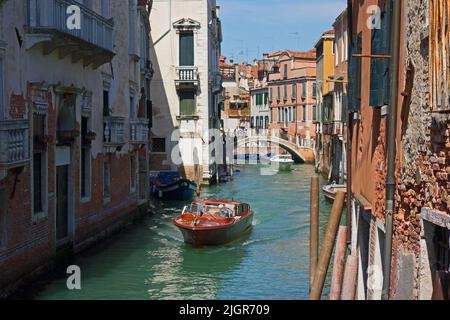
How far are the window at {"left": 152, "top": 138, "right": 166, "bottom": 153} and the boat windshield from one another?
1245cm

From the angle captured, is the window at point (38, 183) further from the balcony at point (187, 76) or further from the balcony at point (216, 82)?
the balcony at point (216, 82)

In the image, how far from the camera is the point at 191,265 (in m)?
14.2

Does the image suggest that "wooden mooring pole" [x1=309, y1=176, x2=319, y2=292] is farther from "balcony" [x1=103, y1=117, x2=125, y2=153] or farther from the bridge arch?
the bridge arch

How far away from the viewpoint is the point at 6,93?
394 inches

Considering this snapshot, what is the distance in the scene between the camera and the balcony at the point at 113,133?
1602 centimetres

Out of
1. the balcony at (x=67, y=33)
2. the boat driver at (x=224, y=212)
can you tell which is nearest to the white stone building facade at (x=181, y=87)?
the boat driver at (x=224, y=212)

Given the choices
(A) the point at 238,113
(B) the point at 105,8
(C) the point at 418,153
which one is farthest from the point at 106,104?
(A) the point at 238,113

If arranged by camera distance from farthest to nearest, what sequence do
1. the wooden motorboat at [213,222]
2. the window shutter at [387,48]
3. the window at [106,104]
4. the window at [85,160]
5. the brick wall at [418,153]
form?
the window at [106,104], the wooden motorboat at [213,222], the window at [85,160], the window shutter at [387,48], the brick wall at [418,153]

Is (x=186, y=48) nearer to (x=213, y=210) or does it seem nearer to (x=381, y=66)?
(x=213, y=210)

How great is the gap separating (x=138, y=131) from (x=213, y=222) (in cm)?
423

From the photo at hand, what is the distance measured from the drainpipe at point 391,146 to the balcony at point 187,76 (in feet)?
76.3

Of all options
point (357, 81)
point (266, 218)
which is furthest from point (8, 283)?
point (266, 218)

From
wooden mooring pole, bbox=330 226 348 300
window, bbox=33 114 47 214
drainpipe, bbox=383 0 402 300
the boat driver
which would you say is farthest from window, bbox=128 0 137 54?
drainpipe, bbox=383 0 402 300

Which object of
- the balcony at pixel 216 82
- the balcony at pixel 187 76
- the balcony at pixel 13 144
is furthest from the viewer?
the balcony at pixel 216 82
